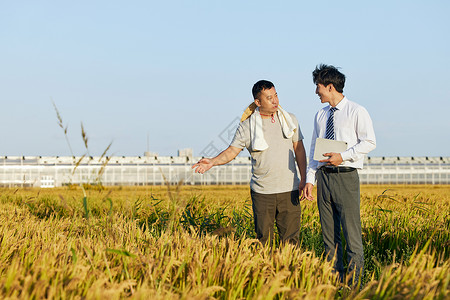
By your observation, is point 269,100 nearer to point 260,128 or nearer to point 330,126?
point 260,128

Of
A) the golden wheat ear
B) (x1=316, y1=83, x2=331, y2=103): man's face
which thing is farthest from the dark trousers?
(x1=316, y1=83, x2=331, y2=103): man's face

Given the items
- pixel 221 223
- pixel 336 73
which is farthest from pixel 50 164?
pixel 336 73

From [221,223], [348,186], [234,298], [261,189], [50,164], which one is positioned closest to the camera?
[234,298]

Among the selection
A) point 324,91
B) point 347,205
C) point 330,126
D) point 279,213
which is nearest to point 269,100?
point 324,91

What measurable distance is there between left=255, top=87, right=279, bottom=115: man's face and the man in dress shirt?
1.36ft

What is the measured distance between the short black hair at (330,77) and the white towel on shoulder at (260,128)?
1.56 feet

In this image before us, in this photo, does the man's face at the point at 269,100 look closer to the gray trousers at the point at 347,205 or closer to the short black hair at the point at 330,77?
the short black hair at the point at 330,77

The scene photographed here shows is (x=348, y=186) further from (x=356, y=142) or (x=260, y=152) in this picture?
(x=260, y=152)

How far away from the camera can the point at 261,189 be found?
4.61 m

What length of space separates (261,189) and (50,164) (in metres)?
42.3

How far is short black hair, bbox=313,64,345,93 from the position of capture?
172 inches

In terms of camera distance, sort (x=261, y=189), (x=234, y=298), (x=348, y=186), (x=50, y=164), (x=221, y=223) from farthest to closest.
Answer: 1. (x=50, y=164)
2. (x=221, y=223)
3. (x=261, y=189)
4. (x=348, y=186)
5. (x=234, y=298)

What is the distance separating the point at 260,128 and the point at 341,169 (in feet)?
2.90

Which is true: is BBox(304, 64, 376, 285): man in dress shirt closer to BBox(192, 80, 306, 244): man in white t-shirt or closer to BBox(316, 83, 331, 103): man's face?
BBox(316, 83, 331, 103): man's face
